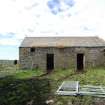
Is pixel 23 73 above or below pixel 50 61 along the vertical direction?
below

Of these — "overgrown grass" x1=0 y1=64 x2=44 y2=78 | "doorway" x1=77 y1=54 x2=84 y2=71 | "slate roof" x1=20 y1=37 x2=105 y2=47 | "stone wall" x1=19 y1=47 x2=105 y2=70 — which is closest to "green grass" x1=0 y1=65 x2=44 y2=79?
"overgrown grass" x1=0 y1=64 x2=44 y2=78

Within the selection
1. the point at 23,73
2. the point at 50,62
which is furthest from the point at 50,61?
the point at 23,73

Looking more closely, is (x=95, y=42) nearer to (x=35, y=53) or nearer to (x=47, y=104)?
(x=35, y=53)

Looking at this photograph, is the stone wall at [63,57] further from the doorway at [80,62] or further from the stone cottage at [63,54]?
the doorway at [80,62]

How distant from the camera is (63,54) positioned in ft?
99.5

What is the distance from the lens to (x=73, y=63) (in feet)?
99.3

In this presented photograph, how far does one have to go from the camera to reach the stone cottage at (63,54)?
30203 mm

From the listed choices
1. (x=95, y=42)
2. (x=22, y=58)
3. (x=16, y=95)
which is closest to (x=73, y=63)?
(x=95, y=42)

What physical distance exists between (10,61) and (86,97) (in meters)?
33.6

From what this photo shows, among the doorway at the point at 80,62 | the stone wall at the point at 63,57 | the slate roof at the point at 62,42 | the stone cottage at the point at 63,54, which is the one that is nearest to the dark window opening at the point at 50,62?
the stone cottage at the point at 63,54

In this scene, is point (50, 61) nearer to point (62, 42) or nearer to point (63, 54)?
point (63, 54)

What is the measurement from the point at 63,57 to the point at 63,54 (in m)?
0.33

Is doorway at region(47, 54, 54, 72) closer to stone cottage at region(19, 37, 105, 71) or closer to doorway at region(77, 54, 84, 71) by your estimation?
stone cottage at region(19, 37, 105, 71)

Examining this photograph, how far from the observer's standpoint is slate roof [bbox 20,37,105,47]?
101ft
